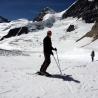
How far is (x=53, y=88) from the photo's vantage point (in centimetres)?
1066

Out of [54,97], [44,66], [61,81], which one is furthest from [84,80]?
[54,97]

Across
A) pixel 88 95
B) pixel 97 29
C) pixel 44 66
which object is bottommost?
pixel 88 95

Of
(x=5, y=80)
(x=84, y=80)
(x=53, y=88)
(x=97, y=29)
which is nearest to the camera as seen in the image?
(x=53, y=88)

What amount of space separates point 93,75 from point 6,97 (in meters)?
5.82

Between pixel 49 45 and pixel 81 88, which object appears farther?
pixel 49 45

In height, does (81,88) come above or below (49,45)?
below

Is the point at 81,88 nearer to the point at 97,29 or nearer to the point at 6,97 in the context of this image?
the point at 6,97

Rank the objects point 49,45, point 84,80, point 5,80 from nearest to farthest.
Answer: point 5,80, point 84,80, point 49,45

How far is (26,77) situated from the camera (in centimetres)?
1257

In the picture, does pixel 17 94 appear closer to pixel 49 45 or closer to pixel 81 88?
pixel 81 88

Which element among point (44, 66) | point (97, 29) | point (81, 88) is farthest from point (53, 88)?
point (97, 29)

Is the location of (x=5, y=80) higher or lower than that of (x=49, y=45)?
lower

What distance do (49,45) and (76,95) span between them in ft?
13.7

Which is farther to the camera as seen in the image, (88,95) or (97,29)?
(97,29)
